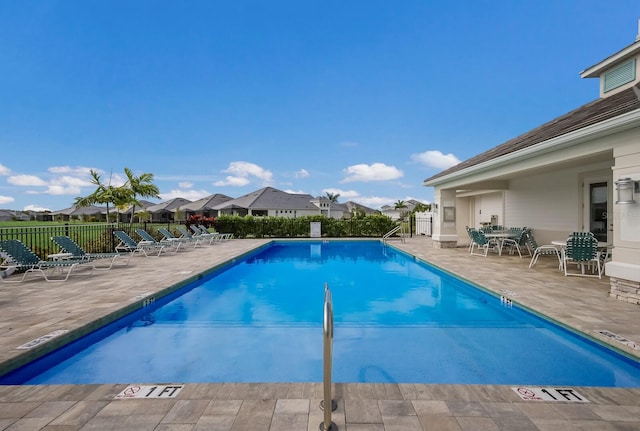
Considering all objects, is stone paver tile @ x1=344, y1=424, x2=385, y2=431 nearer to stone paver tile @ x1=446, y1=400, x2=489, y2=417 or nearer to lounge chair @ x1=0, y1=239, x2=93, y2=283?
stone paver tile @ x1=446, y1=400, x2=489, y2=417

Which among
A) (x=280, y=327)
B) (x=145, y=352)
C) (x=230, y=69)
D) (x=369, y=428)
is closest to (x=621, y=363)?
(x=369, y=428)

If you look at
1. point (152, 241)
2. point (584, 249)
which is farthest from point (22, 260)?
point (584, 249)

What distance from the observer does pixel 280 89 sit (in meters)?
23.0

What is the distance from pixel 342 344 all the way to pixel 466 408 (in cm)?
223

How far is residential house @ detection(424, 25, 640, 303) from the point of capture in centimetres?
542

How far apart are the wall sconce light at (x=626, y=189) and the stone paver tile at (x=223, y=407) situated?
257 inches

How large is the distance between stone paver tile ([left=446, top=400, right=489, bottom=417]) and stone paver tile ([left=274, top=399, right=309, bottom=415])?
1.11 metres

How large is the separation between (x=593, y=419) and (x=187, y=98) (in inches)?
957

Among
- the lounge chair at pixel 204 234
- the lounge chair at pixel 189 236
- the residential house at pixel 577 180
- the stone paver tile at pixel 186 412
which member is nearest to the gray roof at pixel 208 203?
the lounge chair at pixel 204 234

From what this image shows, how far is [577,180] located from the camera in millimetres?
10711

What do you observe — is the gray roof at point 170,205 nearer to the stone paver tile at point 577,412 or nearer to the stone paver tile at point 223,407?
the stone paver tile at point 223,407

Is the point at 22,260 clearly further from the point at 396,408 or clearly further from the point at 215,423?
the point at 396,408

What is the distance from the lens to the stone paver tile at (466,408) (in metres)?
2.45

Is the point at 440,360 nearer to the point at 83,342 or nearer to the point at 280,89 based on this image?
the point at 83,342
